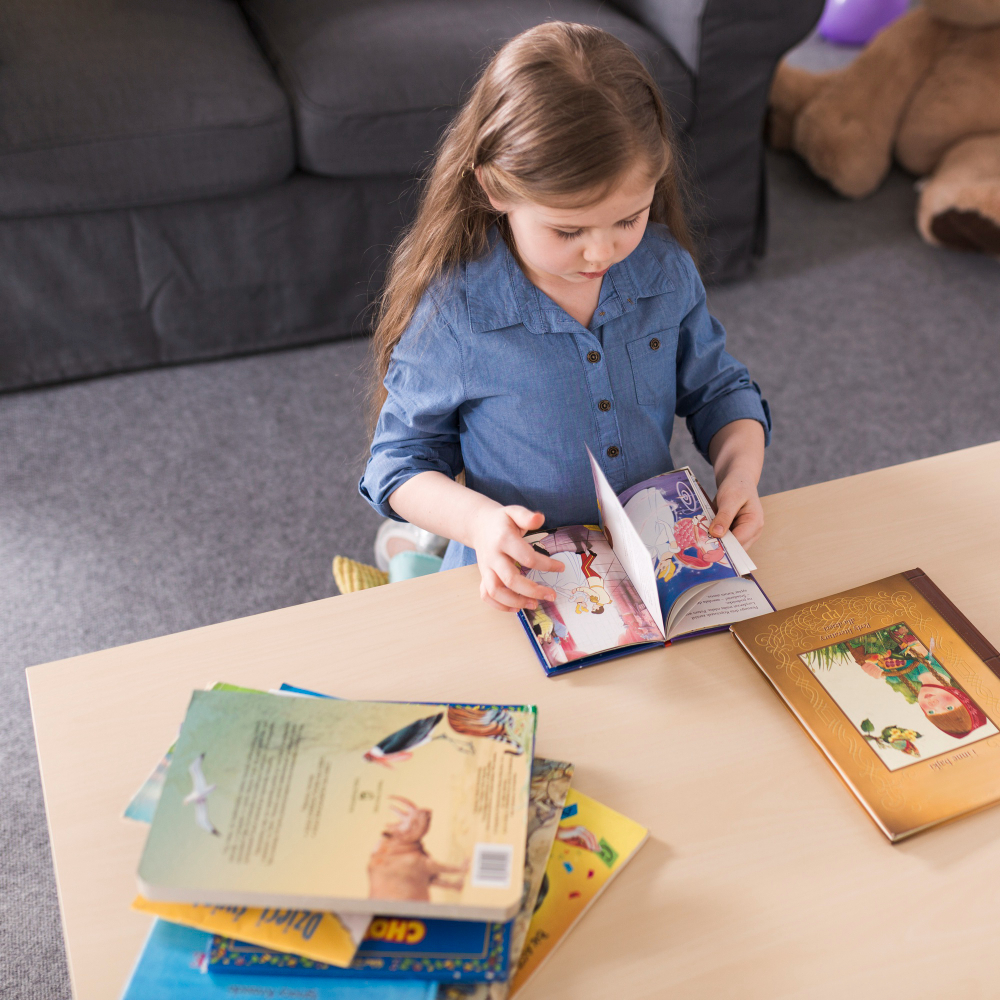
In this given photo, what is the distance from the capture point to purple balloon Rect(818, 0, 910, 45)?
2.60 m

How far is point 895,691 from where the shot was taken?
0.65 m

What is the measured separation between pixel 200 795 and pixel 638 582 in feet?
1.14

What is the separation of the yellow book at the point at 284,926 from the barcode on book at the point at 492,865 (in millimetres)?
69

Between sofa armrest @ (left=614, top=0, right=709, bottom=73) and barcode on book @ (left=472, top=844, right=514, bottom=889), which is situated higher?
sofa armrest @ (left=614, top=0, right=709, bottom=73)

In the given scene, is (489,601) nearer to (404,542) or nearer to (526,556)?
(526,556)

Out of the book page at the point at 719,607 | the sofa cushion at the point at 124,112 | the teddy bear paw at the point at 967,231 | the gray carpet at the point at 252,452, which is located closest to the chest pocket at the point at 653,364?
the book page at the point at 719,607

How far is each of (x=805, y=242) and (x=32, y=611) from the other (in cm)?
178

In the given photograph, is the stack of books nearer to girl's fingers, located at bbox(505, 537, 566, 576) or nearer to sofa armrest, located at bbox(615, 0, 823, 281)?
girl's fingers, located at bbox(505, 537, 566, 576)

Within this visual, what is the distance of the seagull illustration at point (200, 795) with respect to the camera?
494 mm

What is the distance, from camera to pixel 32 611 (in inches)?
50.4

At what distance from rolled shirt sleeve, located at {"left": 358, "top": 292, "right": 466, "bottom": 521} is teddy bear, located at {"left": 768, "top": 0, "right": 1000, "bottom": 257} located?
159 cm

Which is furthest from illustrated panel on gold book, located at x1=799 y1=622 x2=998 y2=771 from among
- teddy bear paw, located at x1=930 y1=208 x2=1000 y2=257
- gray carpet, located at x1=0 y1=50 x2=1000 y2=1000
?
teddy bear paw, located at x1=930 y1=208 x2=1000 y2=257

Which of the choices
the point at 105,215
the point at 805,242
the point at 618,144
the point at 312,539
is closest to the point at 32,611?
the point at 312,539

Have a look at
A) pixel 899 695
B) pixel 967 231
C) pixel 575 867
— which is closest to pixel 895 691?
pixel 899 695
